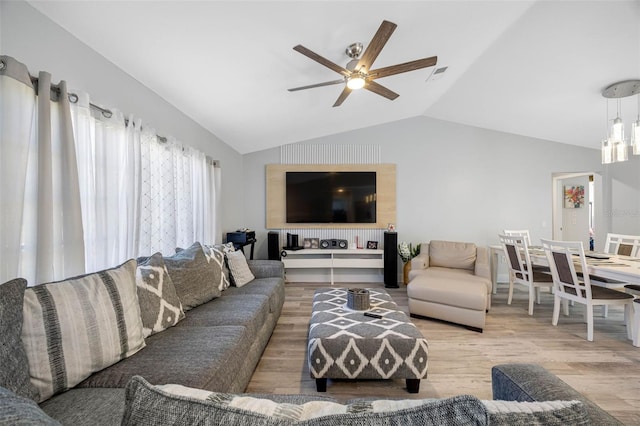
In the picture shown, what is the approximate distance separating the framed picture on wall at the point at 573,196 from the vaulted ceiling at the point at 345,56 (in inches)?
86.7

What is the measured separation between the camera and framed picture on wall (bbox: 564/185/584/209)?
5578mm

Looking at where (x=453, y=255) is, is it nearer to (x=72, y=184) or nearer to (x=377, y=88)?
(x=377, y=88)

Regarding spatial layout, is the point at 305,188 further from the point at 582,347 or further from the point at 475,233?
the point at 582,347

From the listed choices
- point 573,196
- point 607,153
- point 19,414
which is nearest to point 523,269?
point 607,153

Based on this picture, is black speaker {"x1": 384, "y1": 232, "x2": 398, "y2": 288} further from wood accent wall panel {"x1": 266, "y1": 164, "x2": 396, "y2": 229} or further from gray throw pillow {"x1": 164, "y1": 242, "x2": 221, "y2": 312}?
gray throw pillow {"x1": 164, "y1": 242, "x2": 221, "y2": 312}

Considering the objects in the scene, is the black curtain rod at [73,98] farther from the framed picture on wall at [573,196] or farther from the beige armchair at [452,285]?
the framed picture on wall at [573,196]

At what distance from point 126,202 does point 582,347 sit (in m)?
4.14

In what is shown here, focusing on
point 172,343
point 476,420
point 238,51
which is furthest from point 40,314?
point 238,51

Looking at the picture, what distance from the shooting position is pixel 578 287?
2.60 meters

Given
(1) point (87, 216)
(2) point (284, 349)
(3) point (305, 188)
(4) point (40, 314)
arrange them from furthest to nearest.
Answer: (3) point (305, 188)
(2) point (284, 349)
(1) point (87, 216)
(4) point (40, 314)

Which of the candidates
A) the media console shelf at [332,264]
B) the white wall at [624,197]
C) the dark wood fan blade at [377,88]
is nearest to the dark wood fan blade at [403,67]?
the dark wood fan blade at [377,88]

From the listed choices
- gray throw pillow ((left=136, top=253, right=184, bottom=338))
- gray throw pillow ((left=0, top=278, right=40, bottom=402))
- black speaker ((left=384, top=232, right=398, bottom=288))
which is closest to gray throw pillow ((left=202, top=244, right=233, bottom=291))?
gray throw pillow ((left=136, top=253, right=184, bottom=338))

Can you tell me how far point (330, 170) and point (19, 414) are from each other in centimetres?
445

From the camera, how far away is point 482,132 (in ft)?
15.5
